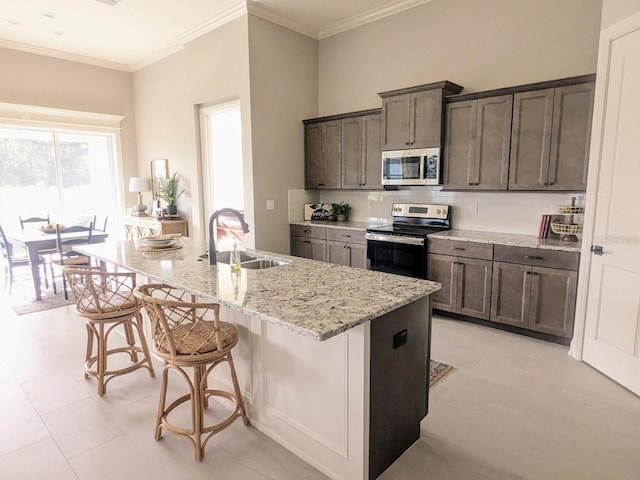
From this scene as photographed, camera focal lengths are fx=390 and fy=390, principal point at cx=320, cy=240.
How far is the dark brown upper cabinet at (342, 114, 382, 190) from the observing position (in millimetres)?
4676

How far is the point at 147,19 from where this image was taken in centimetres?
493

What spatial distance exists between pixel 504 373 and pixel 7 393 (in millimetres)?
3617

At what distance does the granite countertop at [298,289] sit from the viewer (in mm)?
1604

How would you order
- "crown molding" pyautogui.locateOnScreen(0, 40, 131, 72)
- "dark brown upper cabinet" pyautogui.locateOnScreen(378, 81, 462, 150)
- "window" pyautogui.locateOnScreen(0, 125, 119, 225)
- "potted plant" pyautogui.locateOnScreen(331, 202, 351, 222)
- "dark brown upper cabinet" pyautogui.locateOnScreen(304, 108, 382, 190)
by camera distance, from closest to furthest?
"dark brown upper cabinet" pyautogui.locateOnScreen(378, 81, 462, 150)
"dark brown upper cabinet" pyautogui.locateOnScreen(304, 108, 382, 190)
"potted plant" pyautogui.locateOnScreen(331, 202, 351, 222)
"crown molding" pyautogui.locateOnScreen(0, 40, 131, 72)
"window" pyautogui.locateOnScreen(0, 125, 119, 225)

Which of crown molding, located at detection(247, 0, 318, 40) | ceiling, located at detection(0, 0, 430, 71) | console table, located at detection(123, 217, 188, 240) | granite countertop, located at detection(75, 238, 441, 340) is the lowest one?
console table, located at detection(123, 217, 188, 240)

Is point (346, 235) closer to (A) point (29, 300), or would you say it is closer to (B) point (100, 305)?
(B) point (100, 305)

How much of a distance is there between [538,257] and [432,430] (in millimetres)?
1919

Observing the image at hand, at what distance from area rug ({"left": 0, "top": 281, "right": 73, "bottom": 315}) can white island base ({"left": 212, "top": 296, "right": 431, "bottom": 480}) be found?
3585mm

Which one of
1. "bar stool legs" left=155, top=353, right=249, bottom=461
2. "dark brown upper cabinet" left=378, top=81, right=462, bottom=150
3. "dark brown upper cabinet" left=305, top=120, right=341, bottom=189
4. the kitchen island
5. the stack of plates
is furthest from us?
"dark brown upper cabinet" left=305, top=120, right=341, bottom=189

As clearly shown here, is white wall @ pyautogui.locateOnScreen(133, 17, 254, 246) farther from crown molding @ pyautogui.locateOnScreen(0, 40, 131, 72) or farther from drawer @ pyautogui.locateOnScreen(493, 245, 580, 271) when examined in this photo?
drawer @ pyautogui.locateOnScreen(493, 245, 580, 271)

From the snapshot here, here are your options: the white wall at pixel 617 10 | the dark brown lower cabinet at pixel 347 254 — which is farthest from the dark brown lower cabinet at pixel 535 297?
the white wall at pixel 617 10

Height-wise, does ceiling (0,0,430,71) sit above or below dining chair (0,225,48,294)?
above

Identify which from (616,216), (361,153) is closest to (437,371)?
(616,216)

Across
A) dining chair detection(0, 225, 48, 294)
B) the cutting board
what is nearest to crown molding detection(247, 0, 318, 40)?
the cutting board
